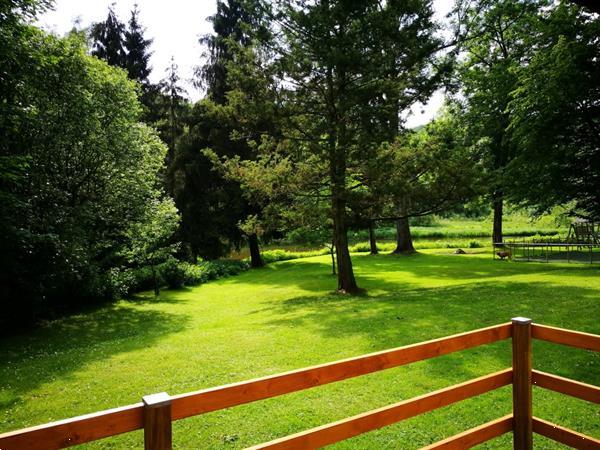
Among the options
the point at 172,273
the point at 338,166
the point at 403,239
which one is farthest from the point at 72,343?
the point at 403,239

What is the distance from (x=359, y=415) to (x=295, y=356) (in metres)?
4.81

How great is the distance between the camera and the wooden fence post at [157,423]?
196cm

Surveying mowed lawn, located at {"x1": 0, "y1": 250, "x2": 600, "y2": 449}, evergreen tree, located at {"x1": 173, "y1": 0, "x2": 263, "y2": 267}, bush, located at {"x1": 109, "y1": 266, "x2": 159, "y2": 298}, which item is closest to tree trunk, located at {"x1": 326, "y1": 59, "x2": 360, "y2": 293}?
mowed lawn, located at {"x1": 0, "y1": 250, "x2": 600, "y2": 449}

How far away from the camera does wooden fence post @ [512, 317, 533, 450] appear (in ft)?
11.1

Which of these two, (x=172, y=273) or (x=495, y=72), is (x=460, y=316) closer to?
(x=172, y=273)

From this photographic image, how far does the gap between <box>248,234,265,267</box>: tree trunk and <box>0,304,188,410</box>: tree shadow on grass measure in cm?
1256

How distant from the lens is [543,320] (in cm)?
830

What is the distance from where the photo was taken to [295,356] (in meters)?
7.36

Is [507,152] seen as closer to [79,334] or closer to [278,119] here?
[278,119]

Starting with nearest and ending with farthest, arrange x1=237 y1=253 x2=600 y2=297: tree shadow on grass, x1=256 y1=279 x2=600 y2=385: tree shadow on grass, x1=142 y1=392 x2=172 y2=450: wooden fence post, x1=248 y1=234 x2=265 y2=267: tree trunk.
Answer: x1=142 y1=392 x2=172 y2=450: wooden fence post < x1=256 y1=279 x2=600 y2=385: tree shadow on grass < x1=237 y1=253 x2=600 y2=297: tree shadow on grass < x1=248 y1=234 x2=265 y2=267: tree trunk

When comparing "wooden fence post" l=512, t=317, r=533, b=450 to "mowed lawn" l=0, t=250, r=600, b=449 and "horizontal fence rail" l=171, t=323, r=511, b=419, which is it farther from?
"mowed lawn" l=0, t=250, r=600, b=449

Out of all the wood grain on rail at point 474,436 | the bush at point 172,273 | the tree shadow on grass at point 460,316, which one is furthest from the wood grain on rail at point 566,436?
the bush at point 172,273

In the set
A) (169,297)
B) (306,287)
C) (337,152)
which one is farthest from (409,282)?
(169,297)

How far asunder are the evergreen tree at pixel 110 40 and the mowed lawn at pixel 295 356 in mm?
19288
